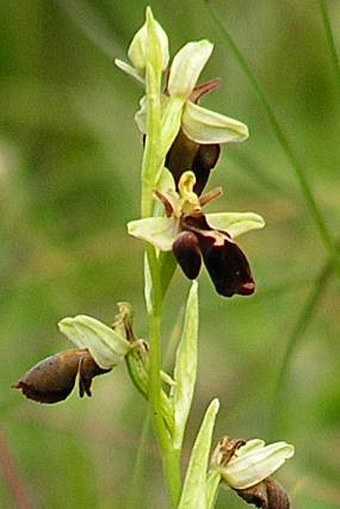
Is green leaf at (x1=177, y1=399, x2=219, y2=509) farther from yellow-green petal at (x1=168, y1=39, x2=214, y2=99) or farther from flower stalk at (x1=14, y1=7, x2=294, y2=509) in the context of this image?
yellow-green petal at (x1=168, y1=39, x2=214, y2=99)

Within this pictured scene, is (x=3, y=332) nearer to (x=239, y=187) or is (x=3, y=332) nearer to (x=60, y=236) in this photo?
(x=60, y=236)

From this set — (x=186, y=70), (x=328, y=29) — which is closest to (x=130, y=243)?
(x=328, y=29)

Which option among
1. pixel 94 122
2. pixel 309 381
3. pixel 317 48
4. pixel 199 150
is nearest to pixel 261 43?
pixel 317 48

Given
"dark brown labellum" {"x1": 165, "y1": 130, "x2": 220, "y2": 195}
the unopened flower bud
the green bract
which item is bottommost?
the green bract

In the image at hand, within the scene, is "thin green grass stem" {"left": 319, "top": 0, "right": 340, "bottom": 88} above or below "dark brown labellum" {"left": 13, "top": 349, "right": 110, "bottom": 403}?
above

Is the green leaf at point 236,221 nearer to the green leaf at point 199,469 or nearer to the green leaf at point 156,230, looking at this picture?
the green leaf at point 156,230

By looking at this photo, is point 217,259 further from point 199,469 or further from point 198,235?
point 199,469

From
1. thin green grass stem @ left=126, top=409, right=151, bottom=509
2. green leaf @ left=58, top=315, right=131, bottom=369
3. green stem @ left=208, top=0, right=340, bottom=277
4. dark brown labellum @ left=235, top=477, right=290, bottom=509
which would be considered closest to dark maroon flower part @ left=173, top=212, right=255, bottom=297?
green leaf @ left=58, top=315, right=131, bottom=369
